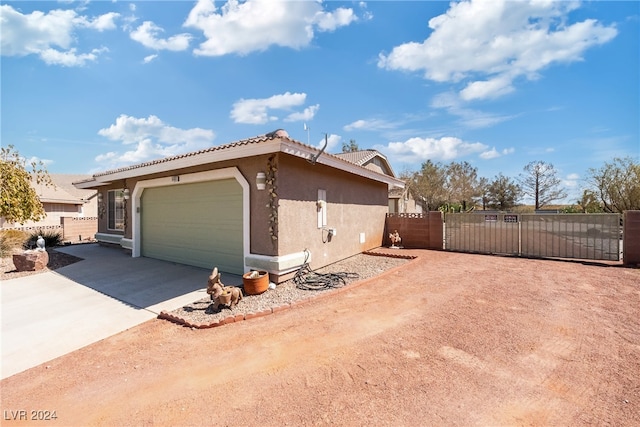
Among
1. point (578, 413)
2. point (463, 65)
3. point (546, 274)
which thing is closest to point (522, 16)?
point (463, 65)

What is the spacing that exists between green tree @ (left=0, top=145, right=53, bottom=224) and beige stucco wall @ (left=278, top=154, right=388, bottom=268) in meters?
9.99

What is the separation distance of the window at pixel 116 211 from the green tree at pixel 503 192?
39547mm

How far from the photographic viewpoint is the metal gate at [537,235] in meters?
8.85

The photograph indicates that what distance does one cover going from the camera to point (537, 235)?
993cm

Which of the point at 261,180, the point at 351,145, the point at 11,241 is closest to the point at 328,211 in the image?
the point at 261,180

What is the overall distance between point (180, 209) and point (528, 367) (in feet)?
31.2

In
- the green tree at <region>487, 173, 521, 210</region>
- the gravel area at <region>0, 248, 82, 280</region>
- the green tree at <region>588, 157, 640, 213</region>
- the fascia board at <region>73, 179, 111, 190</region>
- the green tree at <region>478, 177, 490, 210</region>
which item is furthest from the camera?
the green tree at <region>487, 173, 521, 210</region>

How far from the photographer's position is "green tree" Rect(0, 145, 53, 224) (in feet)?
31.1

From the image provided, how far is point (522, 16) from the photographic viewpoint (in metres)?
8.15

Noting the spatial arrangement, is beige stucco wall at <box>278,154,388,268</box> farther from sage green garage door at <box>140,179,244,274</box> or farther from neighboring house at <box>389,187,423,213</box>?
neighboring house at <box>389,187,423,213</box>

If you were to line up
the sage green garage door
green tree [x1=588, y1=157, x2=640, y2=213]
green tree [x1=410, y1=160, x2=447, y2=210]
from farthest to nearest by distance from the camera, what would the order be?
green tree [x1=410, y1=160, x2=447, y2=210]
green tree [x1=588, y1=157, x2=640, y2=213]
the sage green garage door

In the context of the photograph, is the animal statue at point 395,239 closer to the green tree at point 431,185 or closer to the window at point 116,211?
the window at point 116,211

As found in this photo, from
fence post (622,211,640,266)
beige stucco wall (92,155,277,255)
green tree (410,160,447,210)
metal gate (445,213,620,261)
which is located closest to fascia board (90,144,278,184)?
beige stucco wall (92,155,277,255)

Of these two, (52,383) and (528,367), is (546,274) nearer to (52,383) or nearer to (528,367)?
(528,367)
